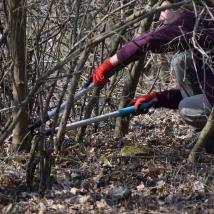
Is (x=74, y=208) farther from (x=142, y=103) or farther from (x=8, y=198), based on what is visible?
(x=142, y=103)

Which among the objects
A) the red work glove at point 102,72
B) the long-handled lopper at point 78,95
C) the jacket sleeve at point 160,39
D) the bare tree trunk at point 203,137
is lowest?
the bare tree trunk at point 203,137

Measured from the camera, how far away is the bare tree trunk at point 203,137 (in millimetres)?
4910

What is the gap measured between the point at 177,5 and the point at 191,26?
1000 millimetres

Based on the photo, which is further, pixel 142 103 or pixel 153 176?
pixel 142 103

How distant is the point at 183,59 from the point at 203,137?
0.90 metres

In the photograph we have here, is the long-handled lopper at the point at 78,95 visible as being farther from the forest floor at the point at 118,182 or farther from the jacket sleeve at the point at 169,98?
the jacket sleeve at the point at 169,98

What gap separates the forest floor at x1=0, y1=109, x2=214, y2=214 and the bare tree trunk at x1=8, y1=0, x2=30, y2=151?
264 millimetres

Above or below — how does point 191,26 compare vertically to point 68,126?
above

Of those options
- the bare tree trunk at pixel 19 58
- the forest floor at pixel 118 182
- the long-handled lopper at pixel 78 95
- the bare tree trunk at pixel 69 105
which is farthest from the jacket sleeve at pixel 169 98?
the bare tree trunk at pixel 19 58

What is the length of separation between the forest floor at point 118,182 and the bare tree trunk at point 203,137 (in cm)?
9

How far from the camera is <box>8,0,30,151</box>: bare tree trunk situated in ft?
15.9

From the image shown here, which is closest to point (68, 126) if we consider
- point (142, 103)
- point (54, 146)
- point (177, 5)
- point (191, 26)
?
point (54, 146)

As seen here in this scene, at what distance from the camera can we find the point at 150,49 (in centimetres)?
510

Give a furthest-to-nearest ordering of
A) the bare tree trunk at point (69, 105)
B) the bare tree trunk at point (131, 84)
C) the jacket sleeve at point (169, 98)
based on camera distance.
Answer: the bare tree trunk at point (131, 84)
the jacket sleeve at point (169, 98)
the bare tree trunk at point (69, 105)
